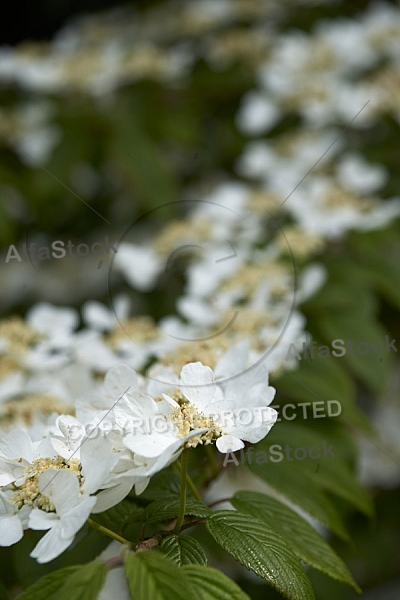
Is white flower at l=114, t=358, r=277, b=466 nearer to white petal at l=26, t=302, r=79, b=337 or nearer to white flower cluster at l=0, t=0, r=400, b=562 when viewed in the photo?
white flower cluster at l=0, t=0, r=400, b=562

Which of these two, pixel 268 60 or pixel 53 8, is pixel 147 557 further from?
pixel 53 8

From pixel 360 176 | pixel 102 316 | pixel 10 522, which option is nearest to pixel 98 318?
pixel 102 316

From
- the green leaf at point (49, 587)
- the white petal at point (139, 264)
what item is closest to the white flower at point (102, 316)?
the white petal at point (139, 264)

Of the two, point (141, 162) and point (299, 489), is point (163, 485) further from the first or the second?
point (141, 162)

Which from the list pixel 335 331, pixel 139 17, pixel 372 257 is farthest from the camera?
pixel 139 17

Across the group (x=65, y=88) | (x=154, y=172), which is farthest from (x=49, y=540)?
(x=65, y=88)

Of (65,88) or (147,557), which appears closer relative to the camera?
(147,557)

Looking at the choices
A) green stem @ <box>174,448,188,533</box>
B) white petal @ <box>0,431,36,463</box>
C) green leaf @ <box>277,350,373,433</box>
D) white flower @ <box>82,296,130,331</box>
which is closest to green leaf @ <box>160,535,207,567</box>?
green stem @ <box>174,448,188,533</box>
